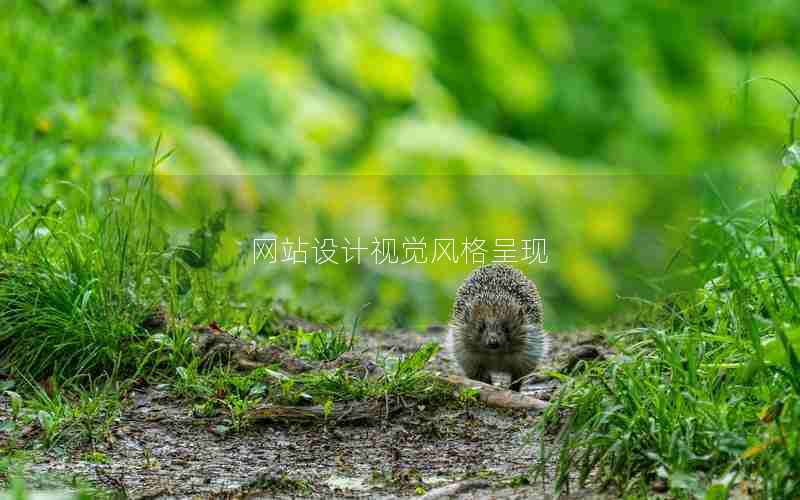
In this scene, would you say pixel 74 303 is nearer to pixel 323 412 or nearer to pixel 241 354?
pixel 241 354

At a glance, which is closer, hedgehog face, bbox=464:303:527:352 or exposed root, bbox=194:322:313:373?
exposed root, bbox=194:322:313:373

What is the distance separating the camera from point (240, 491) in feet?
12.9

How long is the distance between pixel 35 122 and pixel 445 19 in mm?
4678

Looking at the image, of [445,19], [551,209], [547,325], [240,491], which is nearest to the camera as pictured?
[240,491]

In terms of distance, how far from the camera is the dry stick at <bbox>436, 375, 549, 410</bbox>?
496 cm

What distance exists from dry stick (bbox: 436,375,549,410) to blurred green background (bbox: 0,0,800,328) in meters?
1.75

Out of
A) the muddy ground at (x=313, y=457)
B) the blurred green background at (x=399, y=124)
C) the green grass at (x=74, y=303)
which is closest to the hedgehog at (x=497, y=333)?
the blurred green background at (x=399, y=124)

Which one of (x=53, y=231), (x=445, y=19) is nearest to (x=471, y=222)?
(x=445, y=19)

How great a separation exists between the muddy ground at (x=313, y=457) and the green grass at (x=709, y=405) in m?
0.19

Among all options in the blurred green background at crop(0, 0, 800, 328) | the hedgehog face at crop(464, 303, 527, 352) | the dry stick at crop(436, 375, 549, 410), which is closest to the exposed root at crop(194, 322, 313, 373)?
the dry stick at crop(436, 375, 549, 410)

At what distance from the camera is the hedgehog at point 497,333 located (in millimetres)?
6191

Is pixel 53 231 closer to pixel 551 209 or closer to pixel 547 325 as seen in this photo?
pixel 547 325

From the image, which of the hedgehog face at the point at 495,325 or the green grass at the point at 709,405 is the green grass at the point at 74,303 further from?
the green grass at the point at 709,405

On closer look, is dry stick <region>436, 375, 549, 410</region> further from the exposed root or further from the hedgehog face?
the hedgehog face
